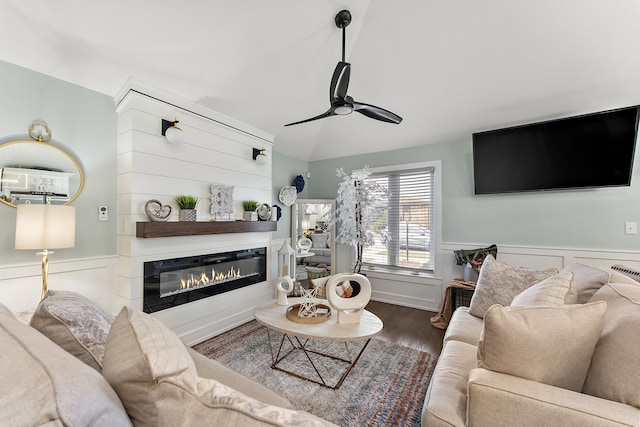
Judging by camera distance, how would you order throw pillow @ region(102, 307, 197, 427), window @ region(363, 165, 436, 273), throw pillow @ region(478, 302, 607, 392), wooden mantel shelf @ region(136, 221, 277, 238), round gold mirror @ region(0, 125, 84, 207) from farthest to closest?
1. window @ region(363, 165, 436, 273)
2. wooden mantel shelf @ region(136, 221, 277, 238)
3. round gold mirror @ region(0, 125, 84, 207)
4. throw pillow @ region(478, 302, 607, 392)
5. throw pillow @ region(102, 307, 197, 427)

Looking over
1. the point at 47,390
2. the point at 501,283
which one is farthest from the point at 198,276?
the point at 501,283

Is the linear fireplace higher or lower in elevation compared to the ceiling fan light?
lower

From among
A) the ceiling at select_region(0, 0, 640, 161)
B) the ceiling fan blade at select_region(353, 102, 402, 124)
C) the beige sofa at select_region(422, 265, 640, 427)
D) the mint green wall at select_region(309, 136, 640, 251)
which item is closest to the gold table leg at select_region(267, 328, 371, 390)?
the beige sofa at select_region(422, 265, 640, 427)

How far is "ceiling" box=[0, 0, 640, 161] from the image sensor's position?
6.69 feet

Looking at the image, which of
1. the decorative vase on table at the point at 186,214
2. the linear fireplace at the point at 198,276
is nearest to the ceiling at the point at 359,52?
the decorative vase on table at the point at 186,214

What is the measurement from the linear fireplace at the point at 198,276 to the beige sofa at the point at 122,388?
71.2 inches

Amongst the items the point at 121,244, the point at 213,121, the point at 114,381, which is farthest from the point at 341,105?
the point at 121,244

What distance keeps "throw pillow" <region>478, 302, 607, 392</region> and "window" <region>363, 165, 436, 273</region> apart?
2.91 m

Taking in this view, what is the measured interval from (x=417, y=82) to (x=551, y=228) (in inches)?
91.9

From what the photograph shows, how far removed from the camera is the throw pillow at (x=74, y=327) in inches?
36.3

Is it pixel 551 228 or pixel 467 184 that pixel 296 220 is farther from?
pixel 551 228

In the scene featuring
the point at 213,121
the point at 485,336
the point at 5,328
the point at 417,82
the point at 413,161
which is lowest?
the point at 485,336

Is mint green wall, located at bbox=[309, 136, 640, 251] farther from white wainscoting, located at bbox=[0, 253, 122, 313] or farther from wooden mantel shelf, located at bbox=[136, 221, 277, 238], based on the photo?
white wainscoting, located at bbox=[0, 253, 122, 313]

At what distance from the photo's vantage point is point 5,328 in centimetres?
67
